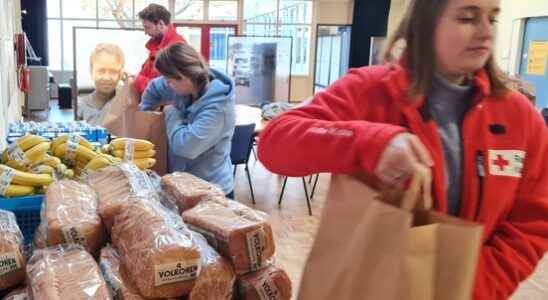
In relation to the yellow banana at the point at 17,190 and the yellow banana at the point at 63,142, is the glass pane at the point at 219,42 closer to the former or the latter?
→ the yellow banana at the point at 63,142

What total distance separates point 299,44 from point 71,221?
12961mm

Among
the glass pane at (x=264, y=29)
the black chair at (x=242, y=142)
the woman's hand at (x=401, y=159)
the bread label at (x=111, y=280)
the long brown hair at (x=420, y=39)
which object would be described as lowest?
the black chair at (x=242, y=142)

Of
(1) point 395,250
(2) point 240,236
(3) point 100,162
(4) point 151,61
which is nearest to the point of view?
(1) point 395,250

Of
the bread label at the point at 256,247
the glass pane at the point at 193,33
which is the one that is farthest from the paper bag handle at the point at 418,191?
the glass pane at the point at 193,33

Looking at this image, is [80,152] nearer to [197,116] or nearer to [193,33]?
[197,116]

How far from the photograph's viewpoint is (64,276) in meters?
1.07

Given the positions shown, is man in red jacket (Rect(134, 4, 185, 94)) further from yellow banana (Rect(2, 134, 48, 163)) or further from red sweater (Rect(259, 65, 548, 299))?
red sweater (Rect(259, 65, 548, 299))

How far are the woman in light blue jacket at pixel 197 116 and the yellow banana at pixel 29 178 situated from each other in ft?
2.28

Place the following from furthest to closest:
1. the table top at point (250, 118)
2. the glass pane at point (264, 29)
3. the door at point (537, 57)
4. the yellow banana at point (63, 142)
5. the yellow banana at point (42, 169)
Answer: the glass pane at point (264, 29) → the door at point (537, 57) → the table top at point (250, 118) → the yellow banana at point (63, 142) → the yellow banana at point (42, 169)

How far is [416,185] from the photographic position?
77cm

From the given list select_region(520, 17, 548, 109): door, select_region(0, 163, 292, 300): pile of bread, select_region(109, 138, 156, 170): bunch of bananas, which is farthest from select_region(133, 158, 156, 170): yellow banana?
select_region(520, 17, 548, 109): door

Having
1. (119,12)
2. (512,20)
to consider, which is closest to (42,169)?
(512,20)

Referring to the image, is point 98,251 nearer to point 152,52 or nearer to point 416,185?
point 416,185

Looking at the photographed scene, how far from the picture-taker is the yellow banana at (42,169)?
1.73 m
